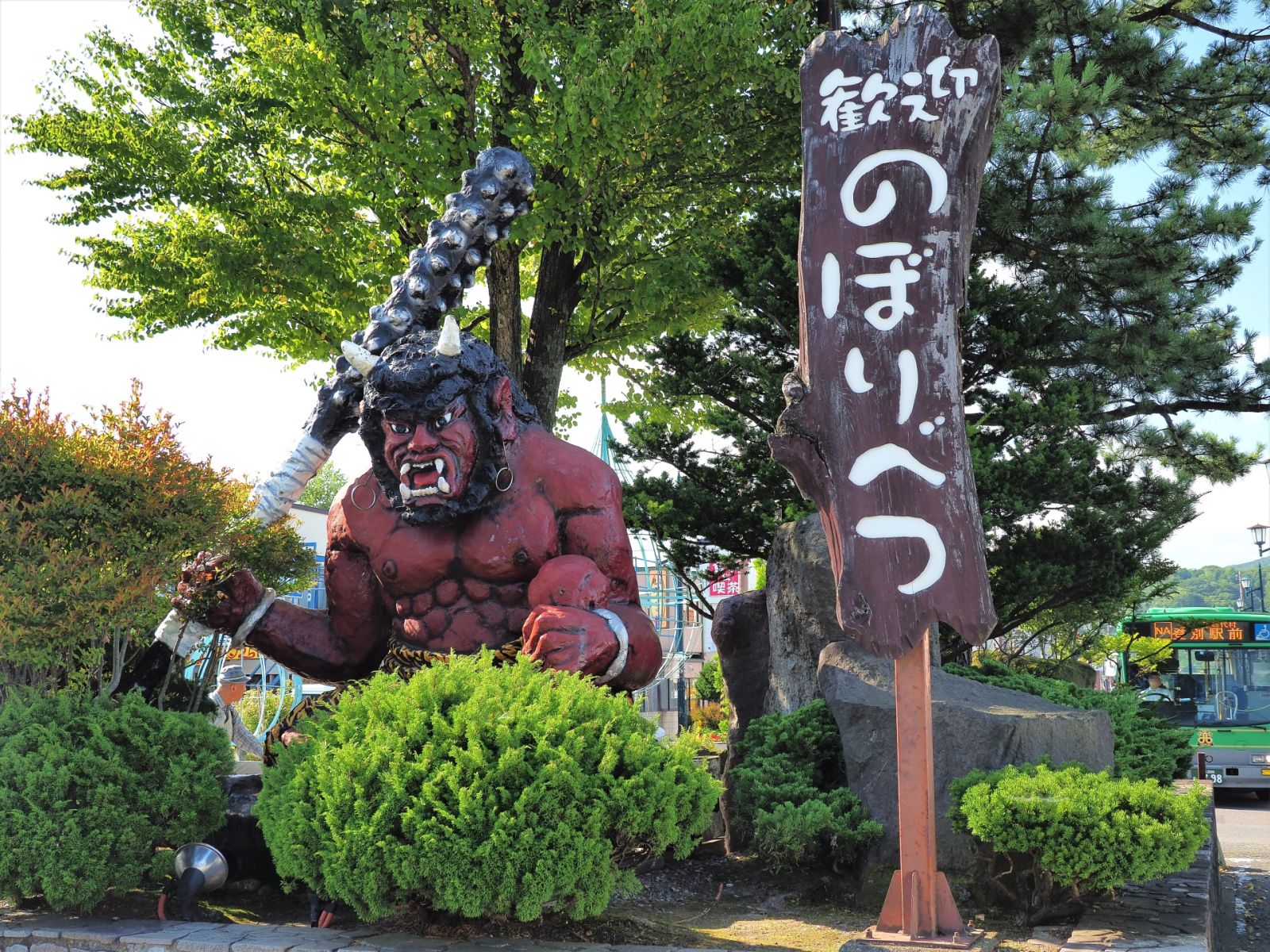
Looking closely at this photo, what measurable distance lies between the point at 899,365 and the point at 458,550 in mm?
2141

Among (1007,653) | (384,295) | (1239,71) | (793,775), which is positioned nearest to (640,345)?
(384,295)

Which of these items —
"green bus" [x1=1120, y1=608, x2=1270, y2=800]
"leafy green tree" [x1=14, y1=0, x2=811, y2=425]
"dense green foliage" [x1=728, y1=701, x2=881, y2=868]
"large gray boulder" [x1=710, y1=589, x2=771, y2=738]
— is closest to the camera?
"dense green foliage" [x1=728, y1=701, x2=881, y2=868]

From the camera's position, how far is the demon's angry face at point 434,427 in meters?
4.74

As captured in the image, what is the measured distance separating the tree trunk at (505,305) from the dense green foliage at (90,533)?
200 inches

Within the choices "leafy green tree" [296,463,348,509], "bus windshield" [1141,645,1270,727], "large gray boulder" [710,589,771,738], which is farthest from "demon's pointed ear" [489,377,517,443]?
"leafy green tree" [296,463,348,509]

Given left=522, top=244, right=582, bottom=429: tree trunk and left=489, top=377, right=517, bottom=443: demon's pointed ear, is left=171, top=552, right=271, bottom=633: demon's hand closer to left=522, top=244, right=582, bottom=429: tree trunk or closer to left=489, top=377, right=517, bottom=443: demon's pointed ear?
left=489, top=377, right=517, bottom=443: demon's pointed ear

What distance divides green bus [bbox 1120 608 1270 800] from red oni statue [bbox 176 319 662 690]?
12.2 meters

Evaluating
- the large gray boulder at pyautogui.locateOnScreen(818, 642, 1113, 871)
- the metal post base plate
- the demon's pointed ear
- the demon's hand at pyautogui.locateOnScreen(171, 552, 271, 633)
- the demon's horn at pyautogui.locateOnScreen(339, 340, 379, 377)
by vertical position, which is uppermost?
the demon's horn at pyautogui.locateOnScreen(339, 340, 379, 377)

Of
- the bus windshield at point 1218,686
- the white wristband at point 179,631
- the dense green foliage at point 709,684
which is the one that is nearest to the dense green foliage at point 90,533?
the white wristband at point 179,631

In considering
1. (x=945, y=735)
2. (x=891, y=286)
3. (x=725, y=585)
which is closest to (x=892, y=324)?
(x=891, y=286)

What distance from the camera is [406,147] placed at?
9414mm

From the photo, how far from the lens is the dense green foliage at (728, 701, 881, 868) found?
512cm

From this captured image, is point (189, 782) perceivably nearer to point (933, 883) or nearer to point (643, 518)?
point (933, 883)

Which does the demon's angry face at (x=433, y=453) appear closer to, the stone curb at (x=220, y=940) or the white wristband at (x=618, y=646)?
the white wristband at (x=618, y=646)
